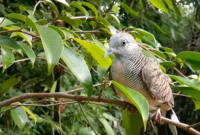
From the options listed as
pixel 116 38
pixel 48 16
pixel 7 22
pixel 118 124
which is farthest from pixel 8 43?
pixel 118 124

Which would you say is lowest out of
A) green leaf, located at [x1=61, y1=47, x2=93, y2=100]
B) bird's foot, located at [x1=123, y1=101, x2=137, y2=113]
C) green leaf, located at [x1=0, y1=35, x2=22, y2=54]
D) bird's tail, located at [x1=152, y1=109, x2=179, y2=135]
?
bird's tail, located at [x1=152, y1=109, x2=179, y2=135]

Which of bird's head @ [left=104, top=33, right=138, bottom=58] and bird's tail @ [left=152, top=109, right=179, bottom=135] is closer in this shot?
bird's head @ [left=104, top=33, right=138, bottom=58]

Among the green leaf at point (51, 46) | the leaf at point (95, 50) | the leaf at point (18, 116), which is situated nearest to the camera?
the green leaf at point (51, 46)

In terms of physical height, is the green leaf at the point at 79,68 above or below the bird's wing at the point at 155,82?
above

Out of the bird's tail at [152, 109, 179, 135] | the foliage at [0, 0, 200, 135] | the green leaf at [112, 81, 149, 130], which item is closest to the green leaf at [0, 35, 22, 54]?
the foliage at [0, 0, 200, 135]

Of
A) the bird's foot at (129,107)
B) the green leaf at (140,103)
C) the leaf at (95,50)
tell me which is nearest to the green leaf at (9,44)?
the leaf at (95,50)

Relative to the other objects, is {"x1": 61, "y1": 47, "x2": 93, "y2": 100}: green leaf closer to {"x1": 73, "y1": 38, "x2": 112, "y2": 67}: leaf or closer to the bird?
{"x1": 73, "y1": 38, "x2": 112, "y2": 67}: leaf

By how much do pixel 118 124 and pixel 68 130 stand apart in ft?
1.25

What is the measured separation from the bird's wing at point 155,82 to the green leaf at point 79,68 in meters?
0.28

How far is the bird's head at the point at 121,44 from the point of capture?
67 centimetres

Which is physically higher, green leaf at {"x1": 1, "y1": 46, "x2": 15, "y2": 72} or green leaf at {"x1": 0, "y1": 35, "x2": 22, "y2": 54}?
green leaf at {"x1": 0, "y1": 35, "x2": 22, "y2": 54}

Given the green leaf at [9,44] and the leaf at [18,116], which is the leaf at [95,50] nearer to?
the green leaf at [9,44]

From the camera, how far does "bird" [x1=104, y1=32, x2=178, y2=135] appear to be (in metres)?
0.68

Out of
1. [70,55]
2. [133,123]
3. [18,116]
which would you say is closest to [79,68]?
[70,55]
